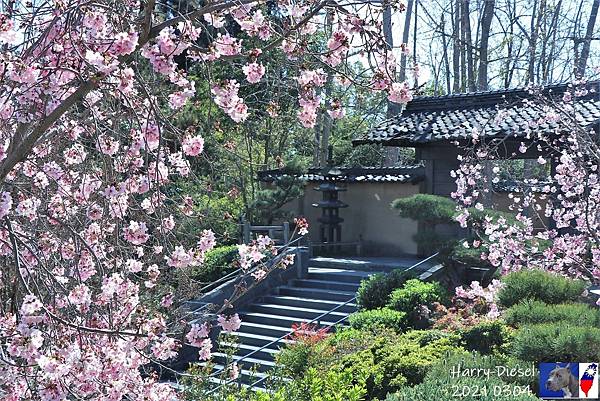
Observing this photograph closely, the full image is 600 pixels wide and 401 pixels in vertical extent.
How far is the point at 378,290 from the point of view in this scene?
377 inches

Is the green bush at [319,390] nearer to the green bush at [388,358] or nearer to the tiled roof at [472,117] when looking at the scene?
the green bush at [388,358]

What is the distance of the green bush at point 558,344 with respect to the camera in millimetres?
4898

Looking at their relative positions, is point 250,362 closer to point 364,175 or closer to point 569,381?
point 569,381

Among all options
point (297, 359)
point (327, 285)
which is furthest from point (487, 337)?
point (327, 285)

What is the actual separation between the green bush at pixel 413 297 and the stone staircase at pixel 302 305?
0.85 m

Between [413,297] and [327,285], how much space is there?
2629mm

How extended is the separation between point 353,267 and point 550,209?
3.97 metres

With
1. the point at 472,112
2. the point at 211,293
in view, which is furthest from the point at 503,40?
the point at 211,293

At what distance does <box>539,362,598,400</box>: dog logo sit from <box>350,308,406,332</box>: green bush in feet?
11.5

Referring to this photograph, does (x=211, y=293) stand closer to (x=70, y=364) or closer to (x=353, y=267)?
(x=353, y=267)

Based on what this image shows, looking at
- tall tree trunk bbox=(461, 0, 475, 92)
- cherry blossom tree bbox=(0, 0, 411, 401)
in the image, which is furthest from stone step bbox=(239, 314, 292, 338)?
tall tree trunk bbox=(461, 0, 475, 92)

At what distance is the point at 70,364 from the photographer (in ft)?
8.53

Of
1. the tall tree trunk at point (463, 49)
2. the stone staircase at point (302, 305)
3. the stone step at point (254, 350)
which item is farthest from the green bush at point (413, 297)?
the tall tree trunk at point (463, 49)

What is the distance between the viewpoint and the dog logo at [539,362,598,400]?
4.68 metres
